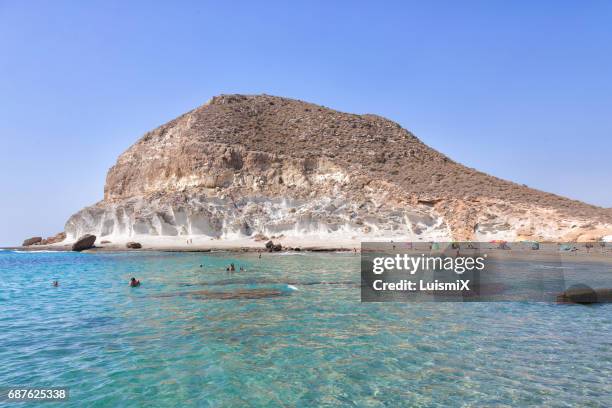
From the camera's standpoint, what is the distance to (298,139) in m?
68.6

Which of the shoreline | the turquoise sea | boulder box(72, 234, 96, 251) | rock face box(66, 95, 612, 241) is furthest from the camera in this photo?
boulder box(72, 234, 96, 251)

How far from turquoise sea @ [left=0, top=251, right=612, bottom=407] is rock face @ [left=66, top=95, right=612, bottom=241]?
37732 millimetres

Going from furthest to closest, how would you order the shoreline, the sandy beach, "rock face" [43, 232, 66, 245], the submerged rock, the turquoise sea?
"rock face" [43, 232, 66, 245] → the sandy beach → the shoreline → the submerged rock → the turquoise sea

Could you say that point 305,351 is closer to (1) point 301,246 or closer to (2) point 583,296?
(2) point 583,296

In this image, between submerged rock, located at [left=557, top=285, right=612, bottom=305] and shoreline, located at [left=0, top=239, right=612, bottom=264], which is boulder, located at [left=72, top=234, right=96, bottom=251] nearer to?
shoreline, located at [left=0, top=239, right=612, bottom=264]

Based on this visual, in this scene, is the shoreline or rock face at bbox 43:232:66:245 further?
rock face at bbox 43:232:66:245

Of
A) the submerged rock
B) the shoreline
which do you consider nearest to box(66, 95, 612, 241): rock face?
the shoreline

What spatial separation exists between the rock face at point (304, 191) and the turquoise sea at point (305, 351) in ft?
124

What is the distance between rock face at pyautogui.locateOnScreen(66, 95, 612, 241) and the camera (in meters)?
52.4

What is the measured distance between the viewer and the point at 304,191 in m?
59.9

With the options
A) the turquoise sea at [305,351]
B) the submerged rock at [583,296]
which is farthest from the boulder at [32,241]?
the submerged rock at [583,296]

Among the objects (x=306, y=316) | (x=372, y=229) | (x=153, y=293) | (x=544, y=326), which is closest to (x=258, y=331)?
(x=306, y=316)

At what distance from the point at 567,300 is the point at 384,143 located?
2273 inches

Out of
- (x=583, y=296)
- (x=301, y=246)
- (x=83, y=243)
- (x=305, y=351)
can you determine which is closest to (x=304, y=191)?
(x=301, y=246)
